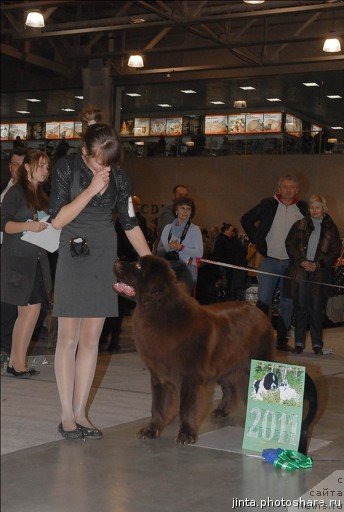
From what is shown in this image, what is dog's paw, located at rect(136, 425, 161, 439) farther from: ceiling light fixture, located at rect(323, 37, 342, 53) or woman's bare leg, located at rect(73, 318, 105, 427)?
ceiling light fixture, located at rect(323, 37, 342, 53)

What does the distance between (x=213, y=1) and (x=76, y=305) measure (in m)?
2.25

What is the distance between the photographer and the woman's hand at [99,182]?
3250mm

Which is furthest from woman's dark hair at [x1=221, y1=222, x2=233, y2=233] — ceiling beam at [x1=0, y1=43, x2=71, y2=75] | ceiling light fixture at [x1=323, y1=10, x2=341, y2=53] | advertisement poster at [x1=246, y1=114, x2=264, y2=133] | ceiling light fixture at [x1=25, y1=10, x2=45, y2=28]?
ceiling light fixture at [x1=25, y1=10, x2=45, y2=28]

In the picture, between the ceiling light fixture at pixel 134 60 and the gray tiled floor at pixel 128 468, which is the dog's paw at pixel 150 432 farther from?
the ceiling light fixture at pixel 134 60

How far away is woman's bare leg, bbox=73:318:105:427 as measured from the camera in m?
3.56

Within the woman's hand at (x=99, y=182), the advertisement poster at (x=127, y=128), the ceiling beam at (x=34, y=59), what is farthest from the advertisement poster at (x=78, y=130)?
the advertisement poster at (x=127, y=128)

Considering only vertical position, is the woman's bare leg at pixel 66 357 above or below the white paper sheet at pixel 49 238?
below

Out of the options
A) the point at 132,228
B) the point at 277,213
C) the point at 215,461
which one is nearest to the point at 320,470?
the point at 215,461

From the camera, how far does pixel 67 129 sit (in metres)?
3.12

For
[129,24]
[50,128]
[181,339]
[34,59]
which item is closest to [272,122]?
[181,339]

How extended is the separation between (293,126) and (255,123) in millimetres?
413

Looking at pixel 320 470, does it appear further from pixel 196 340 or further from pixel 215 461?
pixel 196 340

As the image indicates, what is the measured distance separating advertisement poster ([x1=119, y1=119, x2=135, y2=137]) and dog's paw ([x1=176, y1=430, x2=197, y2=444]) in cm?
190

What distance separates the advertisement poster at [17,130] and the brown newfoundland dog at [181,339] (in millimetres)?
1774
